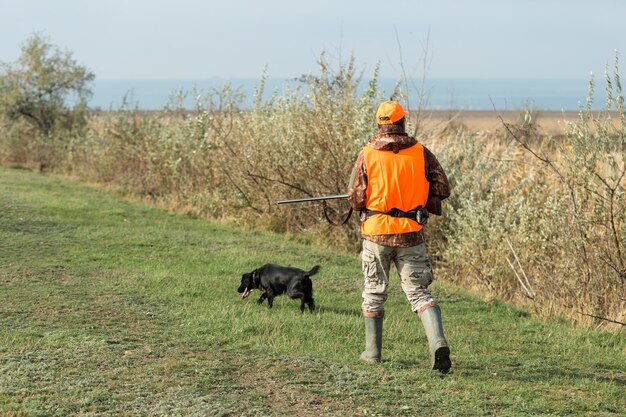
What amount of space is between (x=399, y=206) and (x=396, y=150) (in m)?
0.46

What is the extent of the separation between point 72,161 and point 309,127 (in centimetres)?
1248

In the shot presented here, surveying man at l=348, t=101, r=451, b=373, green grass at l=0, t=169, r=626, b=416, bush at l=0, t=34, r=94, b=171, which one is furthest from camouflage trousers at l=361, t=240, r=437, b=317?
bush at l=0, t=34, r=94, b=171

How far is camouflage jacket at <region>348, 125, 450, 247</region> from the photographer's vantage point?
24.3 feet

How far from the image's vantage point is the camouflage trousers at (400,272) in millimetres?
7551

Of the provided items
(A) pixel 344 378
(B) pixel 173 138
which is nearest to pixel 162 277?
(A) pixel 344 378

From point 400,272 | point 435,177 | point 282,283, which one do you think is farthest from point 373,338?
point 282,283

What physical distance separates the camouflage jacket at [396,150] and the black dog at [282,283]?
2.24 m

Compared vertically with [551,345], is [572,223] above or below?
above

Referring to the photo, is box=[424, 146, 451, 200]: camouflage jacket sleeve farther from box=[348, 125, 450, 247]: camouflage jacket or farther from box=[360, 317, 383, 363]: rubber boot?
box=[360, 317, 383, 363]: rubber boot

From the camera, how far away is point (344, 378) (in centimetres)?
730

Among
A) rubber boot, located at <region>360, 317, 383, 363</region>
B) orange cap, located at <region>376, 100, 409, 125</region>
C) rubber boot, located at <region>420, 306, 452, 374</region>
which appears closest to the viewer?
rubber boot, located at <region>420, 306, 452, 374</region>

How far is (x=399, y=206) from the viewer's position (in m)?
7.44

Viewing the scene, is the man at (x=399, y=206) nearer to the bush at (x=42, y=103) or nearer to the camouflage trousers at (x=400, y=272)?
the camouflage trousers at (x=400, y=272)

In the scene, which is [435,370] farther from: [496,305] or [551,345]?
[496,305]
